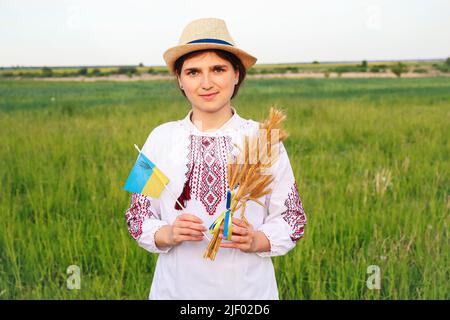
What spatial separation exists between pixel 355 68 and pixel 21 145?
42.4 m

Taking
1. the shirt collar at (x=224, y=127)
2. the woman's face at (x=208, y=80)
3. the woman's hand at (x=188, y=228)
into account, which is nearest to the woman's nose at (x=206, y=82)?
the woman's face at (x=208, y=80)

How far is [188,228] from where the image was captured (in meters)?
1.12

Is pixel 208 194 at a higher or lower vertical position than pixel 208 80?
lower

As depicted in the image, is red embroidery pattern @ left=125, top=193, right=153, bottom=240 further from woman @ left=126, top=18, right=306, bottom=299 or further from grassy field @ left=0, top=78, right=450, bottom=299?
grassy field @ left=0, top=78, right=450, bottom=299

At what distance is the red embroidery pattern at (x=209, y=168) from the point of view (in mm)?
1238

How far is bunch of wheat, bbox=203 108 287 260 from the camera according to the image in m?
1.04

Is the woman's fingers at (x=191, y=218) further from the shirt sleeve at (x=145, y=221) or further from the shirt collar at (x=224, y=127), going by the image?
the shirt collar at (x=224, y=127)

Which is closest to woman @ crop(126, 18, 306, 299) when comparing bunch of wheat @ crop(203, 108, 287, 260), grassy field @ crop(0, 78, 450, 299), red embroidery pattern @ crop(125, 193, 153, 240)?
red embroidery pattern @ crop(125, 193, 153, 240)

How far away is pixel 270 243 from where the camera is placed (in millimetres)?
1230

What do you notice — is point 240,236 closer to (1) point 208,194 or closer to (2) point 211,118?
(1) point 208,194

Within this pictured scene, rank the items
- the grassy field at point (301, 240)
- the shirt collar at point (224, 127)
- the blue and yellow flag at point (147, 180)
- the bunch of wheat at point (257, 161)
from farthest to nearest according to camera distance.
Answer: the grassy field at point (301, 240)
the shirt collar at point (224, 127)
the blue and yellow flag at point (147, 180)
the bunch of wheat at point (257, 161)

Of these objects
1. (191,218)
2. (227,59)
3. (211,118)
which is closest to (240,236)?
(191,218)

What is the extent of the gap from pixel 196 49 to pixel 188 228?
42cm

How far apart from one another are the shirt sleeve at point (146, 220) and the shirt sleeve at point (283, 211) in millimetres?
250
